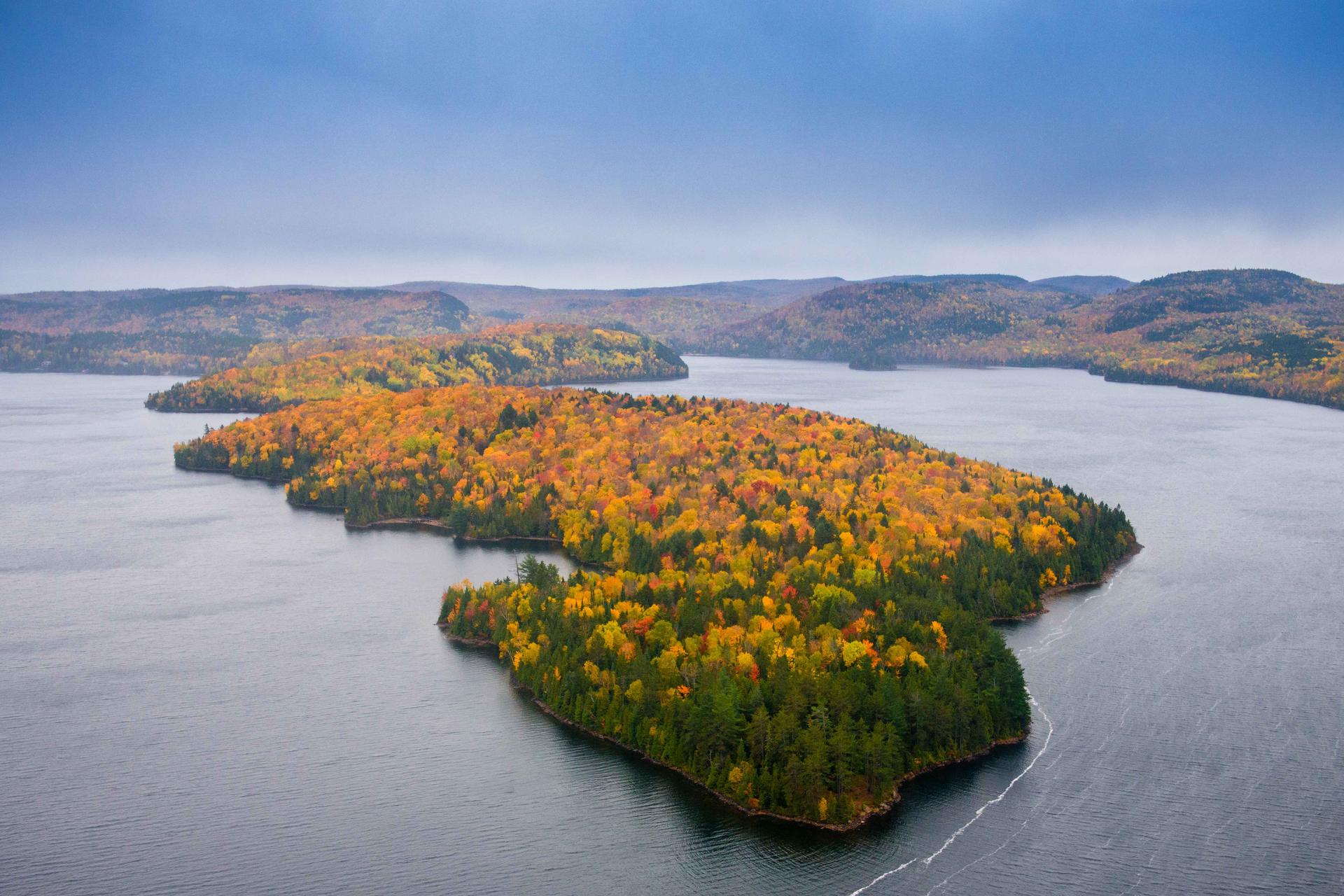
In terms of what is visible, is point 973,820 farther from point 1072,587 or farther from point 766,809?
point 1072,587

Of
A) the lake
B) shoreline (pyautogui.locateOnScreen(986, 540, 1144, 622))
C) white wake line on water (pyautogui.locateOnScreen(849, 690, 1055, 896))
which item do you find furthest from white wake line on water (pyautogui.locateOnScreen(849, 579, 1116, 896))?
shoreline (pyautogui.locateOnScreen(986, 540, 1144, 622))

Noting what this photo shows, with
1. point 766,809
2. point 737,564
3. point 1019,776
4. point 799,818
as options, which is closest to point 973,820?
point 1019,776

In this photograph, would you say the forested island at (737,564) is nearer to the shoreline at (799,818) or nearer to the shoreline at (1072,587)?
the shoreline at (799,818)

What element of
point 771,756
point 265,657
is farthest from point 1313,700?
point 265,657

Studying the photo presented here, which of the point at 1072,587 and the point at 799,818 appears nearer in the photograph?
the point at 799,818

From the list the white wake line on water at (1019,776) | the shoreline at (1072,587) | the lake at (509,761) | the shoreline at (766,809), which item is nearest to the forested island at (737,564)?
the shoreline at (766,809)
